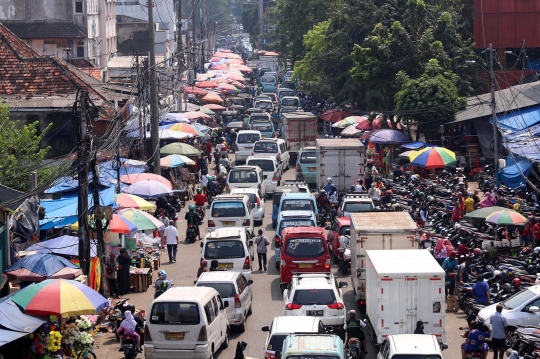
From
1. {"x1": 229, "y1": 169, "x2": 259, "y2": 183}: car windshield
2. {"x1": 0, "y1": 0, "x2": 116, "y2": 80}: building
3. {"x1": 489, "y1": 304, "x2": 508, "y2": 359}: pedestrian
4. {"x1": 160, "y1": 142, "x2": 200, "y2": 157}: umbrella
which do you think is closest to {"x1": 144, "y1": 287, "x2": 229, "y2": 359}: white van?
{"x1": 489, "y1": 304, "x2": 508, "y2": 359}: pedestrian

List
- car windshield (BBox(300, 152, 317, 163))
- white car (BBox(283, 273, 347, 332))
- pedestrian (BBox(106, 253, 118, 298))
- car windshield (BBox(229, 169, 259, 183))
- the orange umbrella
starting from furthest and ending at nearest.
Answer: the orange umbrella → car windshield (BBox(300, 152, 317, 163)) → car windshield (BBox(229, 169, 259, 183)) → pedestrian (BBox(106, 253, 118, 298)) → white car (BBox(283, 273, 347, 332))

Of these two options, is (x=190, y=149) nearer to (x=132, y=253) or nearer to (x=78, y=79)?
(x=78, y=79)

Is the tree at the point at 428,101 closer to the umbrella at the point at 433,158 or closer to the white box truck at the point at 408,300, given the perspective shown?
the umbrella at the point at 433,158

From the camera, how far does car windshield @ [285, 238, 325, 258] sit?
23.9 metres

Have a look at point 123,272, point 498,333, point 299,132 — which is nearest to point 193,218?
point 123,272

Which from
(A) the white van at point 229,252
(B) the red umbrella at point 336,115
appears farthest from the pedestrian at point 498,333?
(B) the red umbrella at point 336,115

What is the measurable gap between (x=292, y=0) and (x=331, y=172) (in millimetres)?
44120

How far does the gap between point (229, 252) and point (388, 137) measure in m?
18.3

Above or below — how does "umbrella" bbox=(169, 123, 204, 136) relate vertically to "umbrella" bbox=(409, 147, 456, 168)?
above

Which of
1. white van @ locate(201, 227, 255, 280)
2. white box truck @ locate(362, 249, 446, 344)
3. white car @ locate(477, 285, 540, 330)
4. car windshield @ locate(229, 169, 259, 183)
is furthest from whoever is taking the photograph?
car windshield @ locate(229, 169, 259, 183)

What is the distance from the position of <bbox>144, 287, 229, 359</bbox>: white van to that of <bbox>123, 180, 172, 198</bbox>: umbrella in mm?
12831

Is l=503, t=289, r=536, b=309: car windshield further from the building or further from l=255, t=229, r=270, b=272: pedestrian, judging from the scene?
the building

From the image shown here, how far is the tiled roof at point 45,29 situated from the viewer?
64375 mm

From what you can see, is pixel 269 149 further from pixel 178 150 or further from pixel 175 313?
pixel 175 313
